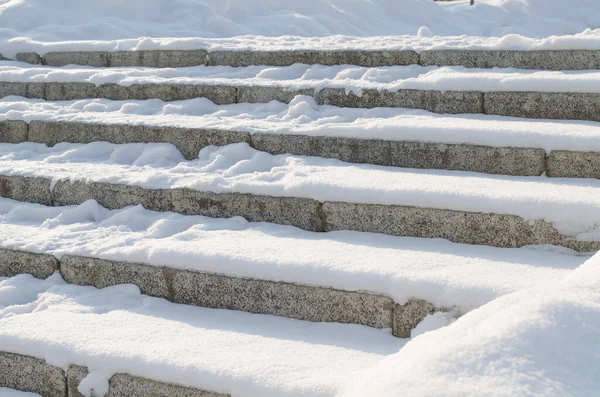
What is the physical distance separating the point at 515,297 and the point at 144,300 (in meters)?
1.32

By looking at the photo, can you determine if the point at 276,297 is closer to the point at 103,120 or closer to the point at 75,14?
the point at 103,120

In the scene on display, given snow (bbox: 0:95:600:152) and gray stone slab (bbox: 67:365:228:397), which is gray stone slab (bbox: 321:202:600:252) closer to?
snow (bbox: 0:95:600:152)

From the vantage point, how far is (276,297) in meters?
2.19

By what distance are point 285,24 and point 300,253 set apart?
6.20 meters

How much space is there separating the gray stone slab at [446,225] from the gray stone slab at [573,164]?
453mm

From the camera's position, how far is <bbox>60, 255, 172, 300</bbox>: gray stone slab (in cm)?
238

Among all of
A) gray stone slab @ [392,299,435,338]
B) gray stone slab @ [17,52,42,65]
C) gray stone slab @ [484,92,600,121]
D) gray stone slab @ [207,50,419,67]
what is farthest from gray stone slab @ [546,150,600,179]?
gray stone slab @ [17,52,42,65]

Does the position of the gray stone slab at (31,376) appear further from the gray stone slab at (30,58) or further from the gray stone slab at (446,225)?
the gray stone slab at (30,58)

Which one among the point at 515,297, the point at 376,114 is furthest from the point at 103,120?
the point at 515,297

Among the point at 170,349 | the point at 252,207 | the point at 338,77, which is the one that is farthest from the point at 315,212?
the point at 338,77

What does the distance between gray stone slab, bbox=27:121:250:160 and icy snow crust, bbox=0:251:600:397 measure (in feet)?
3.27

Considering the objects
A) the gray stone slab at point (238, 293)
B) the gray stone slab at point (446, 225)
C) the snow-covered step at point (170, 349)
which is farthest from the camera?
the gray stone slab at point (446, 225)

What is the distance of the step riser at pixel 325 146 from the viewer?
262cm

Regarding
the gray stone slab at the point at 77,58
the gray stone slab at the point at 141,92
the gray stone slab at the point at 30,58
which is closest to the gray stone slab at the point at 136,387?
the gray stone slab at the point at 141,92
